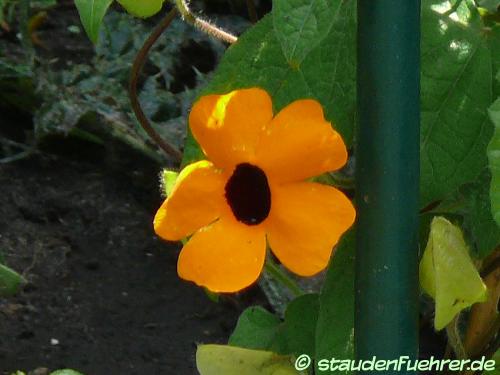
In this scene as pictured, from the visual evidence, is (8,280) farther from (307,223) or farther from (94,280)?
(307,223)

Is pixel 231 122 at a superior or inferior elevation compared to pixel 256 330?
superior

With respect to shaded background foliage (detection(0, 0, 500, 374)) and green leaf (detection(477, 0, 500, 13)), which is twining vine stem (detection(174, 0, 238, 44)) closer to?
shaded background foliage (detection(0, 0, 500, 374))

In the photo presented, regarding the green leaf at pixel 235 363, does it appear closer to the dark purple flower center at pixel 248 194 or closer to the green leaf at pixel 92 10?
the dark purple flower center at pixel 248 194

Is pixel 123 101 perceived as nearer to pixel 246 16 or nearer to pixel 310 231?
pixel 246 16

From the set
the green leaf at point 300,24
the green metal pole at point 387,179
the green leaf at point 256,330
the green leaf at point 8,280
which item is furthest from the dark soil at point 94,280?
the green leaf at point 300,24

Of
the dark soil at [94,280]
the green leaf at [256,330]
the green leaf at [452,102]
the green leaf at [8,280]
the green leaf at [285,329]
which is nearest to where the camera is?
the green leaf at [452,102]

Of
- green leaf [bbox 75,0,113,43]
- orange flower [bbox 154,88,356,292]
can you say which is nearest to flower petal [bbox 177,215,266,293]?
orange flower [bbox 154,88,356,292]

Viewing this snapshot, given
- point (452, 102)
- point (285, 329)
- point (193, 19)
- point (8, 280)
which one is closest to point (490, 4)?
point (452, 102)
